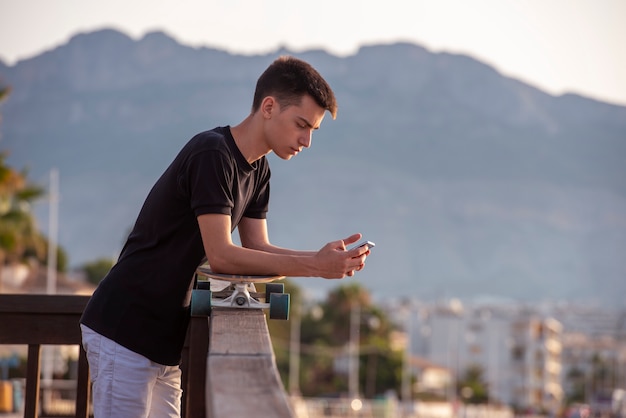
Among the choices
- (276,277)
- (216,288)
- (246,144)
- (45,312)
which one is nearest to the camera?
(276,277)

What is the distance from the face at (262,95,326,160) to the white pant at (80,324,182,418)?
803 mm

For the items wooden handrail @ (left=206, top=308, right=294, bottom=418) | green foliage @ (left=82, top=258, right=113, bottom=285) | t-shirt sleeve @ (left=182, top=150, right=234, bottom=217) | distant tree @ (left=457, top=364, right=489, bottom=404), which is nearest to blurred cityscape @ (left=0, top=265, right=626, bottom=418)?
distant tree @ (left=457, top=364, right=489, bottom=404)

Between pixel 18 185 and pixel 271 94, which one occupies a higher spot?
pixel 18 185

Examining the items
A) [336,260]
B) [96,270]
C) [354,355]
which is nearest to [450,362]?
[354,355]

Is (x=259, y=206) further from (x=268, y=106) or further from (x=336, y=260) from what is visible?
(x=336, y=260)

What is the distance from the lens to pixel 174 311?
3.59 metres

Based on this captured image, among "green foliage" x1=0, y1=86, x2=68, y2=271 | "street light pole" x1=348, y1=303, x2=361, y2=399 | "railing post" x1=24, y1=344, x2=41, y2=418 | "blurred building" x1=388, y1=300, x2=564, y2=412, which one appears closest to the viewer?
"railing post" x1=24, y1=344, x2=41, y2=418

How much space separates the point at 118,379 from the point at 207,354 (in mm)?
477

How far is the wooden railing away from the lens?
7.82ft

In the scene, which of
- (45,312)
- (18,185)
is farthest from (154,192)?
(18,185)

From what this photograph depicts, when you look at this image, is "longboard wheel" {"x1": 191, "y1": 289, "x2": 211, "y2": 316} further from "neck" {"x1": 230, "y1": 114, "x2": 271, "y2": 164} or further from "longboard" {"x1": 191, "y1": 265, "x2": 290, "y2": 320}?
"neck" {"x1": 230, "y1": 114, "x2": 271, "y2": 164}

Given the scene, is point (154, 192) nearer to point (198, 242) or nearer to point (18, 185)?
point (198, 242)

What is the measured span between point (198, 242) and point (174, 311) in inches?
9.2

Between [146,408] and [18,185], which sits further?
[18,185]
